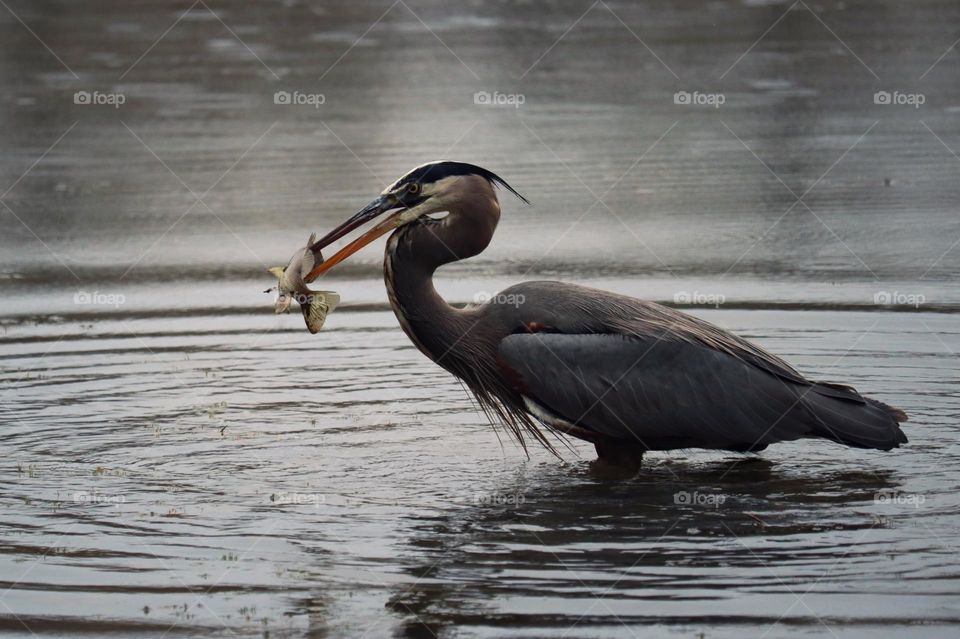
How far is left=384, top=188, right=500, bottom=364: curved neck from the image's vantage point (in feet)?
27.4

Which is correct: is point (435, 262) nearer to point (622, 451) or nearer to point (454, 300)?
point (622, 451)

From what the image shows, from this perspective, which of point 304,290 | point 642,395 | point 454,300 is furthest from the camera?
point 454,300

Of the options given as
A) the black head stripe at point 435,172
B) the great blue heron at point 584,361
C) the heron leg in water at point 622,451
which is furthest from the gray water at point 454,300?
the black head stripe at point 435,172

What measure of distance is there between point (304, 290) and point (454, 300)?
3.65m

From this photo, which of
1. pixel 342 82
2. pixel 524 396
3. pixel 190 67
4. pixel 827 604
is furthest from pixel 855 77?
pixel 827 604

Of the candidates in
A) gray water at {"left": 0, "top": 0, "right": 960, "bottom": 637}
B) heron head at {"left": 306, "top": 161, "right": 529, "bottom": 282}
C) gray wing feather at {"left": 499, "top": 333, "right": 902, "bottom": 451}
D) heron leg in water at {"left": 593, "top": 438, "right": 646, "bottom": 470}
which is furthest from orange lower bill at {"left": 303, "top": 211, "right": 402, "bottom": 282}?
heron leg in water at {"left": 593, "top": 438, "right": 646, "bottom": 470}

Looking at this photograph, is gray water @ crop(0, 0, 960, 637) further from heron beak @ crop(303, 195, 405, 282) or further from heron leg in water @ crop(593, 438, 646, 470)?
heron beak @ crop(303, 195, 405, 282)

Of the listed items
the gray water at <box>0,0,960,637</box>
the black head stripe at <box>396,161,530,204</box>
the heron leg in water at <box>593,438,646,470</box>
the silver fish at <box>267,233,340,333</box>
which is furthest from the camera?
the heron leg in water at <box>593,438,646,470</box>

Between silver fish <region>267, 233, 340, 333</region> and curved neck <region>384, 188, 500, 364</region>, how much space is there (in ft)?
1.24

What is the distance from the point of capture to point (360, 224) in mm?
8281

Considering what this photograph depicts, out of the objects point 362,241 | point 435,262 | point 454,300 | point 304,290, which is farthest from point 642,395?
point 454,300

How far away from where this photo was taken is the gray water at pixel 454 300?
668 centimetres

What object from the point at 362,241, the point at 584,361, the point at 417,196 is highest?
the point at 417,196

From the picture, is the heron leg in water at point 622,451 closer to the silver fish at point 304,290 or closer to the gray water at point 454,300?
the gray water at point 454,300
